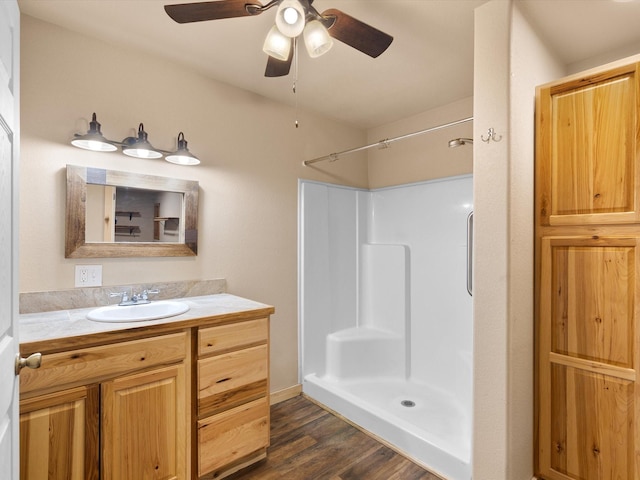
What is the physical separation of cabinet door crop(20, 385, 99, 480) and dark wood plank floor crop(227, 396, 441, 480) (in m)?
0.79

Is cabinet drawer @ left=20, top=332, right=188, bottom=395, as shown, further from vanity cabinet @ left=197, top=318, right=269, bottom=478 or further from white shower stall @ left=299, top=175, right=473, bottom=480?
white shower stall @ left=299, top=175, right=473, bottom=480

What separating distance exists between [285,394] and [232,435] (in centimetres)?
95

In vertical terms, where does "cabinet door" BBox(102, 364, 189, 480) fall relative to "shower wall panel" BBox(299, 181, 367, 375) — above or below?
below

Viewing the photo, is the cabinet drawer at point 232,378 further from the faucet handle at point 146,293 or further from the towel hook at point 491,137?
the towel hook at point 491,137

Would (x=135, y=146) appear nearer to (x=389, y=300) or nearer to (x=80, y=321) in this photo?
(x=80, y=321)

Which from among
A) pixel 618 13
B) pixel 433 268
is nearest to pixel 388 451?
pixel 433 268

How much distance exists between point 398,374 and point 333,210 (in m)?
1.56

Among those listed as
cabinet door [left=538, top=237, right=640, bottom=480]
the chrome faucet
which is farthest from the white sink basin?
cabinet door [left=538, top=237, right=640, bottom=480]

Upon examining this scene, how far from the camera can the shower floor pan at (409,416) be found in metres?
1.83

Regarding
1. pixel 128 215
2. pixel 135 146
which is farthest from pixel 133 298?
pixel 135 146

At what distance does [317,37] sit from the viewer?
1.36 metres

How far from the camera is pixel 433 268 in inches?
110

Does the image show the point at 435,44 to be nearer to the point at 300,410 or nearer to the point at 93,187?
the point at 93,187

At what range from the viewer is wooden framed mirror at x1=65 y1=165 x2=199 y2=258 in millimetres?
1756
